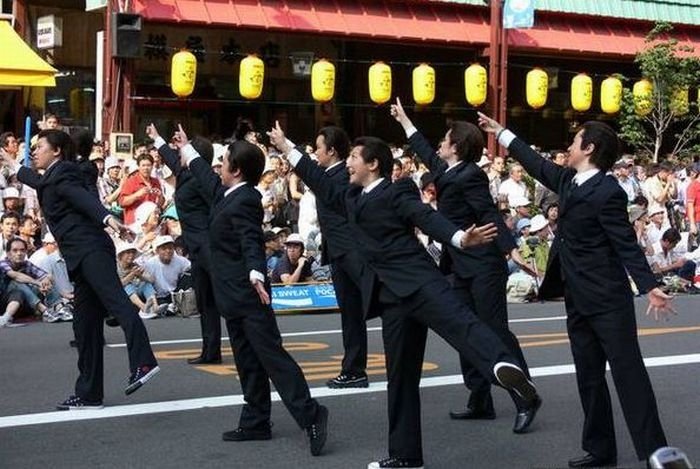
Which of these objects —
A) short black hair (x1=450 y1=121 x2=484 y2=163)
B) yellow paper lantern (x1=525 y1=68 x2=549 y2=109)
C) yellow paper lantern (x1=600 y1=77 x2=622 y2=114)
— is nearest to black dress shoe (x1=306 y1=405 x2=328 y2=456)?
short black hair (x1=450 y1=121 x2=484 y2=163)

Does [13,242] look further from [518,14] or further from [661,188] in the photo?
[518,14]

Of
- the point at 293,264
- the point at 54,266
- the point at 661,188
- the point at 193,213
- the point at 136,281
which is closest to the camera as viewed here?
the point at 193,213

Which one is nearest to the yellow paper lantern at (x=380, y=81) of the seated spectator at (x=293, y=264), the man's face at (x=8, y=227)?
the seated spectator at (x=293, y=264)

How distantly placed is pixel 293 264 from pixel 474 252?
24.0 feet

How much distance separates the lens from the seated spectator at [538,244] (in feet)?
53.2

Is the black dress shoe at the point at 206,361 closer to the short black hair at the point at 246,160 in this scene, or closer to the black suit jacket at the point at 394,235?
the short black hair at the point at 246,160

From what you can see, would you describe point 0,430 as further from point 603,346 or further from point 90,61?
point 90,61

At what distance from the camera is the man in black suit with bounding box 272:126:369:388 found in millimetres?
8875

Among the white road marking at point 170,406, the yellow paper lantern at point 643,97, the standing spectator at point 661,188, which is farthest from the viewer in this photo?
the yellow paper lantern at point 643,97

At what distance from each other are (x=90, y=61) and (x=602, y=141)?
1909 cm

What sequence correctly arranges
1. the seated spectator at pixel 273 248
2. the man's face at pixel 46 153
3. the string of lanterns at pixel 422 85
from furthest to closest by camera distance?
the string of lanterns at pixel 422 85 < the seated spectator at pixel 273 248 < the man's face at pixel 46 153

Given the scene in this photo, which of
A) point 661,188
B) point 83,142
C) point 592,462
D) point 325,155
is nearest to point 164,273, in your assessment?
point 83,142

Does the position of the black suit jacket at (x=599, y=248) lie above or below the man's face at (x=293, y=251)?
above

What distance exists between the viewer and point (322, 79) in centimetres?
2278
